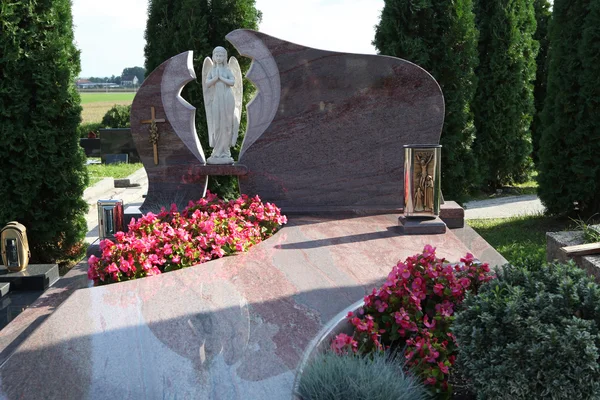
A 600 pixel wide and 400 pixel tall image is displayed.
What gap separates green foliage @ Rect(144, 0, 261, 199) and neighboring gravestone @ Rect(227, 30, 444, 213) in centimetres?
307

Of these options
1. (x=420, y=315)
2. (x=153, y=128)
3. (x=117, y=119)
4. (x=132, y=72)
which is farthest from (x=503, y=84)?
(x=132, y=72)

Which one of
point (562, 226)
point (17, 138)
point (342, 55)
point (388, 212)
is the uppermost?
point (342, 55)

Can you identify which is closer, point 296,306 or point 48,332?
point 48,332

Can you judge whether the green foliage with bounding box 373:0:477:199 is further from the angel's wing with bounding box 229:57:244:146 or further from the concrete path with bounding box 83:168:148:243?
the concrete path with bounding box 83:168:148:243

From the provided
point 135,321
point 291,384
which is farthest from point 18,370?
point 291,384

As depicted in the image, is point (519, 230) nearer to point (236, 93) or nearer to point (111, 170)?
point (236, 93)

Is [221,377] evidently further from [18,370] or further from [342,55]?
[342,55]

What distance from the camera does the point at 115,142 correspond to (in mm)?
17719

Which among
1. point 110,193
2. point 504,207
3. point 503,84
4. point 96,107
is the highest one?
point 96,107

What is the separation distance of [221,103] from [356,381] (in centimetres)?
453

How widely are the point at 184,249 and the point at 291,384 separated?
2.20m

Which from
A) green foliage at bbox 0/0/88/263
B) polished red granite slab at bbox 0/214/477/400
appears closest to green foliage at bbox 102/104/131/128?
green foliage at bbox 0/0/88/263

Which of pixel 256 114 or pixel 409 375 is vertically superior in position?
pixel 256 114

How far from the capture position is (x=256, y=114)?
23.1ft
